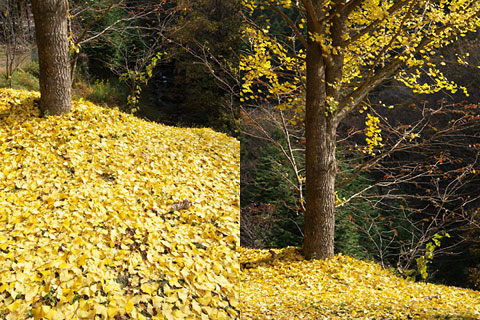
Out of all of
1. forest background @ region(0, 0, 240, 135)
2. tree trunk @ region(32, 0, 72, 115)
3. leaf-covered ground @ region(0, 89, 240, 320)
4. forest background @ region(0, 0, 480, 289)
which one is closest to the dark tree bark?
leaf-covered ground @ region(0, 89, 240, 320)

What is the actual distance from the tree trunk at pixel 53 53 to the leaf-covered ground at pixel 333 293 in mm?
2252

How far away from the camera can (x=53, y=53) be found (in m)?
3.44

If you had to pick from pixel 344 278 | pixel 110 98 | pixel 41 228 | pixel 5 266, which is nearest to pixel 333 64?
pixel 344 278

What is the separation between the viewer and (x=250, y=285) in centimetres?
311

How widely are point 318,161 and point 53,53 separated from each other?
8.23ft

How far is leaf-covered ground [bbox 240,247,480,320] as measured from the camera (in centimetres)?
229

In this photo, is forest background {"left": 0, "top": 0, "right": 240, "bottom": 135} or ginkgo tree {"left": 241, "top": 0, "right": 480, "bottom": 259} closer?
ginkgo tree {"left": 241, "top": 0, "right": 480, "bottom": 259}

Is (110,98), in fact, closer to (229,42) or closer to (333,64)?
(229,42)

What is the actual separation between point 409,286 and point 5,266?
9.52 feet

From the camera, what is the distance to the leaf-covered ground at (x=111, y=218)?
6.26 ft

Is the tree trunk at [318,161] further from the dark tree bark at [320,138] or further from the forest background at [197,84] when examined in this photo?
the forest background at [197,84]

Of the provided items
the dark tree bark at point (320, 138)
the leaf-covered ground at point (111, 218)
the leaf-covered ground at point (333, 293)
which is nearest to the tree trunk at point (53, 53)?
the leaf-covered ground at point (111, 218)

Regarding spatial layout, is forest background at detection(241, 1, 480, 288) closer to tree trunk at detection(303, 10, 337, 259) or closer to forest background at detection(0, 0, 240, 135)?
tree trunk at detection(303, 10, 337, 259)

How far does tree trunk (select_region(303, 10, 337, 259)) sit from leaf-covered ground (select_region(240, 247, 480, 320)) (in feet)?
0.66
